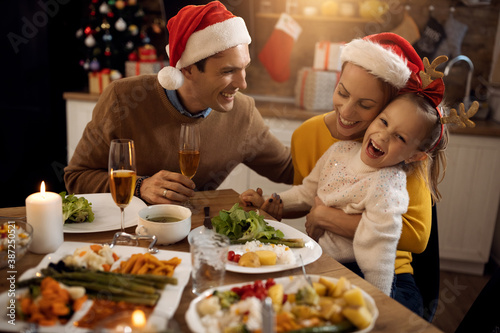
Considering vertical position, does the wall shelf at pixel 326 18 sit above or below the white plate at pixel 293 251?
above

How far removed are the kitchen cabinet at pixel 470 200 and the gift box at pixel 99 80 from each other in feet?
8.60

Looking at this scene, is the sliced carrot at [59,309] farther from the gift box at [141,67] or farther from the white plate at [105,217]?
the gift box at [141,67]

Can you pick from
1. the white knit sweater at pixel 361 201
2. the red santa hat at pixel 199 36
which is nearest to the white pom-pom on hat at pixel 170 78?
the red santa hat at pixel 199 36

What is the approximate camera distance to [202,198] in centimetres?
158

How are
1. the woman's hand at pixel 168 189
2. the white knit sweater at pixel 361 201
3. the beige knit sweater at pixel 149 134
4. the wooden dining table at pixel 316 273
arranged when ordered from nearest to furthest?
the wooden dining table at pixel 316 273
the white knit sweater at pixel 361 201
the woman's hand at pixel 168 189
the beige knit sweater at pixel 149 134

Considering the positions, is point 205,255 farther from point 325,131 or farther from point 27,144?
point 27,144

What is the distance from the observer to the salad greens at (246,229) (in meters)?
1.20

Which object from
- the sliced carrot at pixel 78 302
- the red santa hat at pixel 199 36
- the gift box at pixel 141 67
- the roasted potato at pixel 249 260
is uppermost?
the red santa hat at pixel 199 36

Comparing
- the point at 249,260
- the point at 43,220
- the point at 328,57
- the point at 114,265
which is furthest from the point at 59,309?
the point at 328,57

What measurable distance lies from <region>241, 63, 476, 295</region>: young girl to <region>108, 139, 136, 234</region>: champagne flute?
51cm

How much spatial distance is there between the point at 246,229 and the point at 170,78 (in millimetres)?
781

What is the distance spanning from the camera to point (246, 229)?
4.09 ft

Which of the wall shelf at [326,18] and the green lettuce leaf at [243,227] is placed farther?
the wall shelf at [326,18]

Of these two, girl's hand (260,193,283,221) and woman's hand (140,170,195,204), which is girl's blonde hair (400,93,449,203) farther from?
woman's hand (140,170,195,204)
